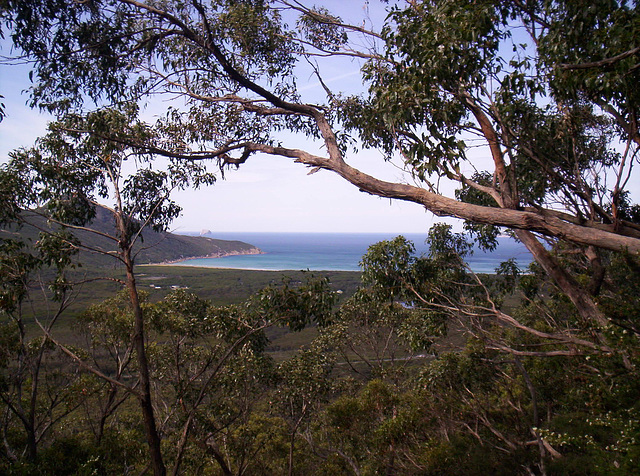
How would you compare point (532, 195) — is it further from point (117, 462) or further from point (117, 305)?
point (117, 305)

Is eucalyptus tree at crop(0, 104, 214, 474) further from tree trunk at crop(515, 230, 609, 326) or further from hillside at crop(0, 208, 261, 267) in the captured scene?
hillside at crop(0, 208, 261, 267)

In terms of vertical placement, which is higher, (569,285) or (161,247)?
(569,285)

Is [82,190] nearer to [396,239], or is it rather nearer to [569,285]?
[396,239]

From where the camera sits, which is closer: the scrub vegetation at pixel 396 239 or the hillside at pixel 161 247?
the scrub vegetation at pixel 396 239

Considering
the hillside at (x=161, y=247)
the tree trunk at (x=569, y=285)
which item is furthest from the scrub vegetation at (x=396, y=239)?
the hillside at (x=161, y=247)

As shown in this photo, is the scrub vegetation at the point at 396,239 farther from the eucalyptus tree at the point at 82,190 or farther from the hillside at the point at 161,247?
the hillside at the point at 161,247

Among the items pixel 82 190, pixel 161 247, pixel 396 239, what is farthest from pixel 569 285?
pixel 161 247

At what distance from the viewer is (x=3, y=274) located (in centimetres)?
465

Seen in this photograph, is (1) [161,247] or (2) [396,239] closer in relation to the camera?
(2) [396,239]

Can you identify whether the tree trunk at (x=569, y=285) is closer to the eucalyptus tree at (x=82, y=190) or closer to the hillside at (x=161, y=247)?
the eucalyptus tree at (x=82, y=190)

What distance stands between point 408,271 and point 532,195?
1898 millimetres

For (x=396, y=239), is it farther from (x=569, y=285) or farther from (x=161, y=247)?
(x=161, y=247)

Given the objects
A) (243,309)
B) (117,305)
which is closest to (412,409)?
(243,309)

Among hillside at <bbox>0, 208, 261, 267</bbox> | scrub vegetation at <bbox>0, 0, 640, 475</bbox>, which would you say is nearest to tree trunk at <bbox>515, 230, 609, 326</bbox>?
scrub vegetation at <bbox>0, 0, 640, 475</bbox>
